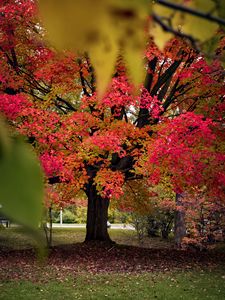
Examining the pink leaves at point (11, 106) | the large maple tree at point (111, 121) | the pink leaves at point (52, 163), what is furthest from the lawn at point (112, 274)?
the pink leaves at point (11, 106)

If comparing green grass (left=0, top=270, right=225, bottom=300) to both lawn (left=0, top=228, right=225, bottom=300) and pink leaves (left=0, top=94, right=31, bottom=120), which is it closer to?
lawn (left=0, top=228, right=225, bottom=300)

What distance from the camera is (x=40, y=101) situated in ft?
45.4

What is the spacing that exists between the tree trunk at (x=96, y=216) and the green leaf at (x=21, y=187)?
56.5 feet

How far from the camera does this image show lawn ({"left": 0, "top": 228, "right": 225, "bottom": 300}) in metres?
9.02

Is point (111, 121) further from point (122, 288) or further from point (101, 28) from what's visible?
point (101, 28)

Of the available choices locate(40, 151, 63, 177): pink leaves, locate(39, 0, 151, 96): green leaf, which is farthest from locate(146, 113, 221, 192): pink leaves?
locate(39, 0, 151, 96): green leaf

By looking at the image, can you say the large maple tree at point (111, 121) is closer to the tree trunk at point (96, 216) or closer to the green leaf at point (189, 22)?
the tree trunk at point (96, 216)

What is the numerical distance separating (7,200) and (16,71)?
14.4 meters

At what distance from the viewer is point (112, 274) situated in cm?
1127

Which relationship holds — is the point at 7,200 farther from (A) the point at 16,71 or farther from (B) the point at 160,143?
(A) the point at 16,71

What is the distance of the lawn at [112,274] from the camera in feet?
29.6

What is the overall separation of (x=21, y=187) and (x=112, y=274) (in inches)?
452

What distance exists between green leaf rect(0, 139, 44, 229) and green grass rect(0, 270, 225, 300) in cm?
873

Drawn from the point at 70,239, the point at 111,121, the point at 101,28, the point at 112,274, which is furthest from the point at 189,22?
the point at 70,239
